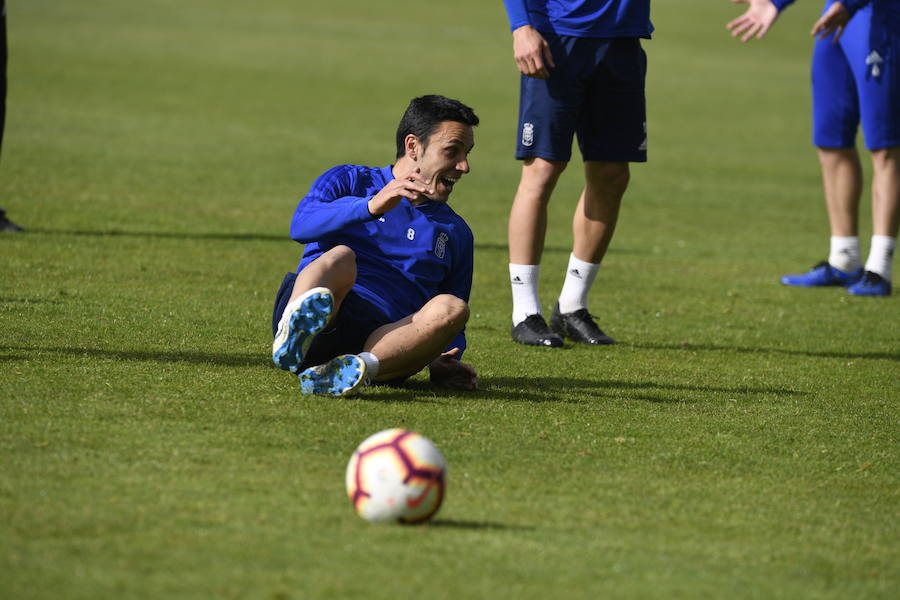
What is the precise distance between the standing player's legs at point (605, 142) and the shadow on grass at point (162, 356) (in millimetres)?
2011

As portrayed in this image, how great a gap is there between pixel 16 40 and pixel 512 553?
28.6 metres

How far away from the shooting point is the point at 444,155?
5.63m

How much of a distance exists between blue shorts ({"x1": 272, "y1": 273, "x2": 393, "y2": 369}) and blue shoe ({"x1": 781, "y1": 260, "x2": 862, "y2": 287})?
5.05 meters

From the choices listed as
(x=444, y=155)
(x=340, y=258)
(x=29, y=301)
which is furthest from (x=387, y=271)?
(x=29, y=301)

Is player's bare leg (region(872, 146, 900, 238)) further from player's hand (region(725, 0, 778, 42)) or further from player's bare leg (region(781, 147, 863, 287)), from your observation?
player's hand (region(725, 0, 778, 42))

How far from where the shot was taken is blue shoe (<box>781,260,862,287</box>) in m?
9.90

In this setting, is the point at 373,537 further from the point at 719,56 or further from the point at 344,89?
the point at 719,56

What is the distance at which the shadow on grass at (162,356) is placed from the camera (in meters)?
5.96

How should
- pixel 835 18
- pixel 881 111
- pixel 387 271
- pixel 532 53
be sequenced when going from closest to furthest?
pixel 387 271 < pixel 532 53 < pixel 835 18 < pixel 881 111

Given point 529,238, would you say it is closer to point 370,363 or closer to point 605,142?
point 605,142

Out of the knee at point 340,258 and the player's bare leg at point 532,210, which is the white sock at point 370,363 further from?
the player's bare leg at point 532,210

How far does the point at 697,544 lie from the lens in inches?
155

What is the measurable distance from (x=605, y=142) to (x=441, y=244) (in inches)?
72.7

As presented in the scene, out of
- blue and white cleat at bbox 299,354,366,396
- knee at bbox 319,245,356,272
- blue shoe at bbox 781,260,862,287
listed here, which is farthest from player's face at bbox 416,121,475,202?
blue shoe at bbox 781,260,862,287
